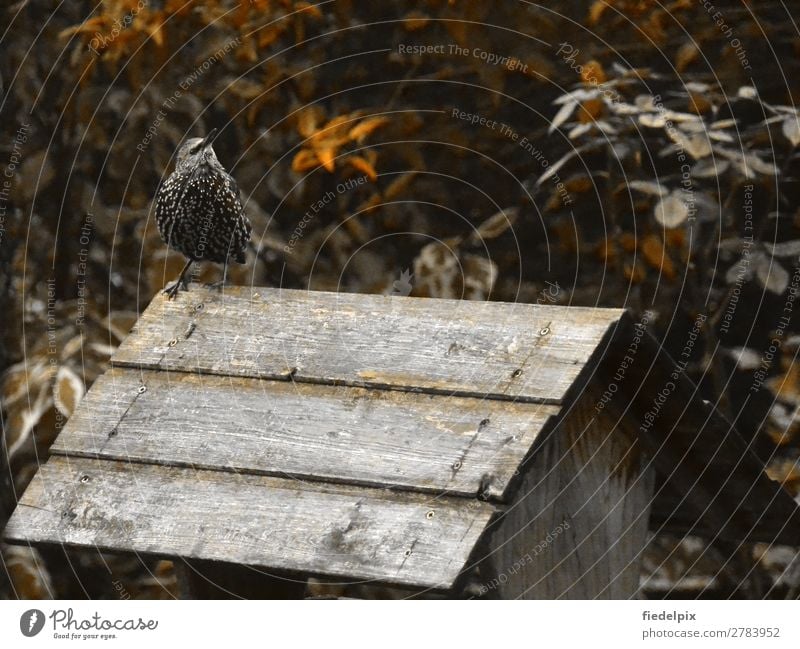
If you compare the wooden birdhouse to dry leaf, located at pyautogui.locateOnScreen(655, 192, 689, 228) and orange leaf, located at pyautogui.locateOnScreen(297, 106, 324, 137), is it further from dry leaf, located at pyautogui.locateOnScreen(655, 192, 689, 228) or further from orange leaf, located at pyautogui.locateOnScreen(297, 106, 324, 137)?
orange leaf, located at pyautogui.locateOnScreen(297, 106, 324, 137)

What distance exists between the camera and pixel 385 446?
1.60 m

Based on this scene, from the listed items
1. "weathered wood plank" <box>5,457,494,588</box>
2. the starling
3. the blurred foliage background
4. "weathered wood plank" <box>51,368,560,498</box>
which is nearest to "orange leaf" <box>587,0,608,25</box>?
the blurred foliage background

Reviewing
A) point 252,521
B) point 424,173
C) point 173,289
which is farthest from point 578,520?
point 424,173

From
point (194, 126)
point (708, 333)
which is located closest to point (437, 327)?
point (708, 333)

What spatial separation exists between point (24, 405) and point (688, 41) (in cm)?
162

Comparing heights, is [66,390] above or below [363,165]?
below

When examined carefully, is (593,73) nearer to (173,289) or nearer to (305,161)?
(305,161)

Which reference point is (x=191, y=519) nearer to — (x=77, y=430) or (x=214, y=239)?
(x=77, y=430)

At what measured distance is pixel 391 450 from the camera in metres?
1.59

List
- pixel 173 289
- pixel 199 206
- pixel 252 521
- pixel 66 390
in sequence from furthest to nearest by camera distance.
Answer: pixel 66 390 < pixel 199 206 < pixel 173 289 < pixel 252 521

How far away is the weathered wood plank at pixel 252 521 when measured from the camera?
1462 mm
